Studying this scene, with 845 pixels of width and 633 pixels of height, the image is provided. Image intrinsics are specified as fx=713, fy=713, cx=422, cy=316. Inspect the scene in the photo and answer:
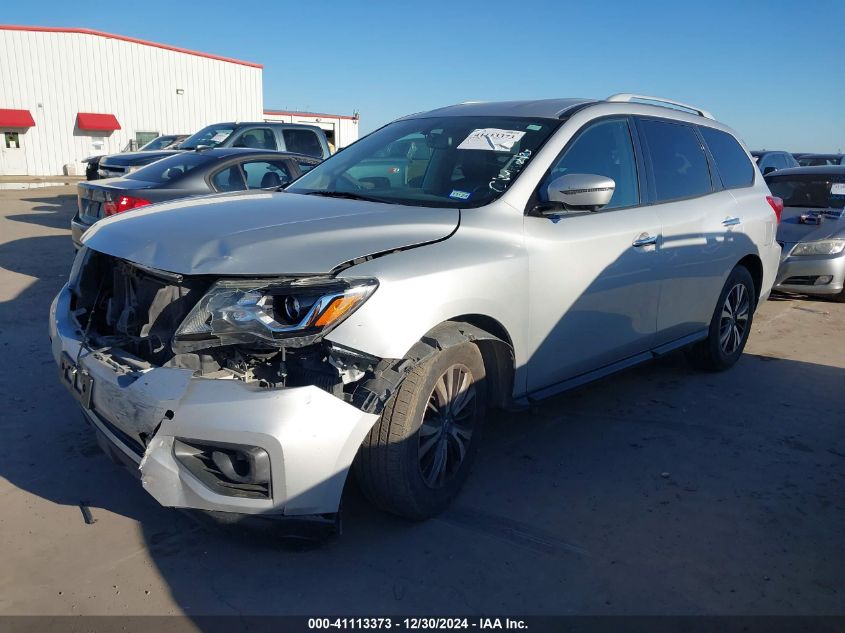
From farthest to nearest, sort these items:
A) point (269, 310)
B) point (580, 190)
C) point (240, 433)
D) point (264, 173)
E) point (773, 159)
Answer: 1. point (773, 159)
2. point (264, 173)
3. point (580, 190)
4. point (269, 310)
5. point (240, 433)

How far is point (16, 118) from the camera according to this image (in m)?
31.3

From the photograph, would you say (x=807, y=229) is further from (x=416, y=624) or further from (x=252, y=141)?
(x=252, y=141)

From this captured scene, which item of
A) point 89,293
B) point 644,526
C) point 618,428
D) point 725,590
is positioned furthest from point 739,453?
point 89,293

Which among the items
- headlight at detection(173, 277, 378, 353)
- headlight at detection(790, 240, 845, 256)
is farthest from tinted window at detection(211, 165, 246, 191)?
headlight at detection(790, 240, 845, 256)

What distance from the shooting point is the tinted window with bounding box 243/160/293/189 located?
310 inches

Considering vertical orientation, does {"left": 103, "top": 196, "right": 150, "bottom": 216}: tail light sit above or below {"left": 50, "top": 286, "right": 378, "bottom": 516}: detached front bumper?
above

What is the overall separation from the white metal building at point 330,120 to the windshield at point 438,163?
35241 millimetres

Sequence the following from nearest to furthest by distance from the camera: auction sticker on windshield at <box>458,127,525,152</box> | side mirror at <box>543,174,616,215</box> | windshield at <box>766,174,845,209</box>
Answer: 1. side mirror at <box>543,174,616,215</box>
2. auction sticker on windshield at <box>458,127,525,152</box>
3. windshield at <box>766,174,845,209</box>

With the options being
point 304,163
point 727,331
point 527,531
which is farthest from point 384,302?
point 304,163

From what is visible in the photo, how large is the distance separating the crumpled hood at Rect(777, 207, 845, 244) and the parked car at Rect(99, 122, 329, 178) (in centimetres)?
723

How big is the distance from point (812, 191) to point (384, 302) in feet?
26.3

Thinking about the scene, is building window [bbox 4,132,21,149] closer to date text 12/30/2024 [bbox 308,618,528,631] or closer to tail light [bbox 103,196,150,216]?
tail light [bbox 103,196,150,216]

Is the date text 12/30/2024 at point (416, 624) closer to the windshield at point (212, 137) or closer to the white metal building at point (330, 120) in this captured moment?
the windshield at point (212, 137)

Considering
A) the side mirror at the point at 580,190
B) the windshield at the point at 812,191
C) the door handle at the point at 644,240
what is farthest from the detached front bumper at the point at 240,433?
the windshield at the point at 812,191
